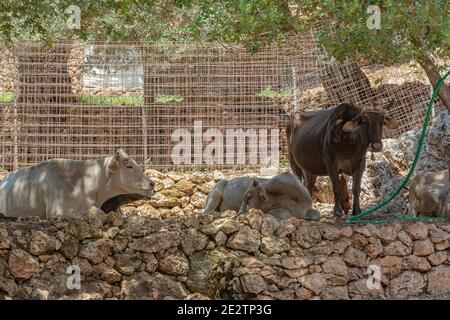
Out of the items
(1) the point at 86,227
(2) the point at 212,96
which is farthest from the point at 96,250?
(2) the point at 212,96

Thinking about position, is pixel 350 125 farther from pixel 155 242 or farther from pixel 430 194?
pixel 155 242

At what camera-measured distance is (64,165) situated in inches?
419

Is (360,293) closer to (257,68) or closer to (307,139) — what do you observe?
(307,139)

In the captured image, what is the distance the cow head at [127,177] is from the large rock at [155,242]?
85.4 inches

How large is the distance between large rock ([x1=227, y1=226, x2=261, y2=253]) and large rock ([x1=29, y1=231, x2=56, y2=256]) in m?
1.71

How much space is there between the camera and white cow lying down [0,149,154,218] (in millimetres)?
10328

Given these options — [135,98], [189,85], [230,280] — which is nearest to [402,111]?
[189,85]

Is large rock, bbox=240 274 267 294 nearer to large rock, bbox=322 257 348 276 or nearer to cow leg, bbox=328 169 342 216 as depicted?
large rock, bbox=322 257 348 276

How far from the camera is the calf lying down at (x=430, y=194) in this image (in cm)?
1044

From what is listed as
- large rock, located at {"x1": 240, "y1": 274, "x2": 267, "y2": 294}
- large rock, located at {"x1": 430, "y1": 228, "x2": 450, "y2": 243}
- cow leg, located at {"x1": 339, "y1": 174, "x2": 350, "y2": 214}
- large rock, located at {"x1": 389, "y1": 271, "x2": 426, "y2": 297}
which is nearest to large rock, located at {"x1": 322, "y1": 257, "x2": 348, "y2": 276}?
large rock, located at {"x1": 389, "y1": 271, "x2": 426, "y2": 297}

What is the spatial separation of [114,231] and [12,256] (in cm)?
97

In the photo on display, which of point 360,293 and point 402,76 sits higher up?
point 402,76

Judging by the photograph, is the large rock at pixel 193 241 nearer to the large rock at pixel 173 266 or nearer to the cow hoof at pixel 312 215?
the large rock at pixel 173 266

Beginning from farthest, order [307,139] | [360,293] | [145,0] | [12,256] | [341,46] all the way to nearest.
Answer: [307,139], [341,46], [145,0], [360,293], [12,256]
